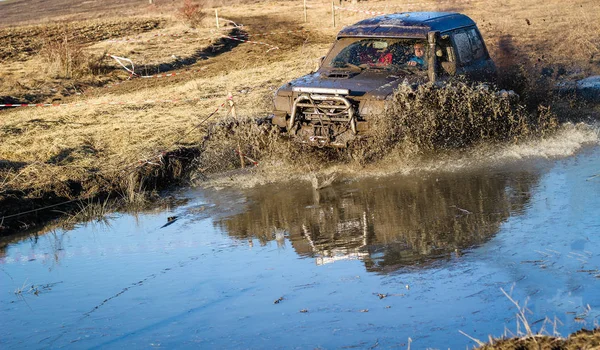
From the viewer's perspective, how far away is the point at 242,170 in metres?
11.8

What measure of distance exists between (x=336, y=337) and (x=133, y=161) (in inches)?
265

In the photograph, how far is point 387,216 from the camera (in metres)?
9.01

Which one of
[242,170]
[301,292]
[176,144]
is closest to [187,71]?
[176,144]

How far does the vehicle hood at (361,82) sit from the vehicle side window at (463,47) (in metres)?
0.96

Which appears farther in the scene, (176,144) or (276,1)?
(276,1)

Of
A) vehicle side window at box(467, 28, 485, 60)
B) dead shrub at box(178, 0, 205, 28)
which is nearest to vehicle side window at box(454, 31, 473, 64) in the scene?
vehicle side window at box(467, 28, 485, 60)

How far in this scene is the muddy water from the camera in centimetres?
608

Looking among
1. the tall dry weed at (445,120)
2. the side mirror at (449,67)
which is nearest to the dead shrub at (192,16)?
the tall dry weed at (445,120)

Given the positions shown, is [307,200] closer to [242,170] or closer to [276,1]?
[242,170]

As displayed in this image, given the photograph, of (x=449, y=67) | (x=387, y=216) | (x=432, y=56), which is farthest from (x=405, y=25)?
(x=387, y=216)

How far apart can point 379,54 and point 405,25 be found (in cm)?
52

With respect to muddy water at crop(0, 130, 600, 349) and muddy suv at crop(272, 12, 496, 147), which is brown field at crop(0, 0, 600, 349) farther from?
muddy suv at crop(272, 12, 496, 147)

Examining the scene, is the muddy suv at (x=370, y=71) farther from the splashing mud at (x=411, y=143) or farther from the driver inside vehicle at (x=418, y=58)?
the splashing mud at (x=411, y=143)

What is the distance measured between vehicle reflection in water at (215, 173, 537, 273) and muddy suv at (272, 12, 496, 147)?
784mm
